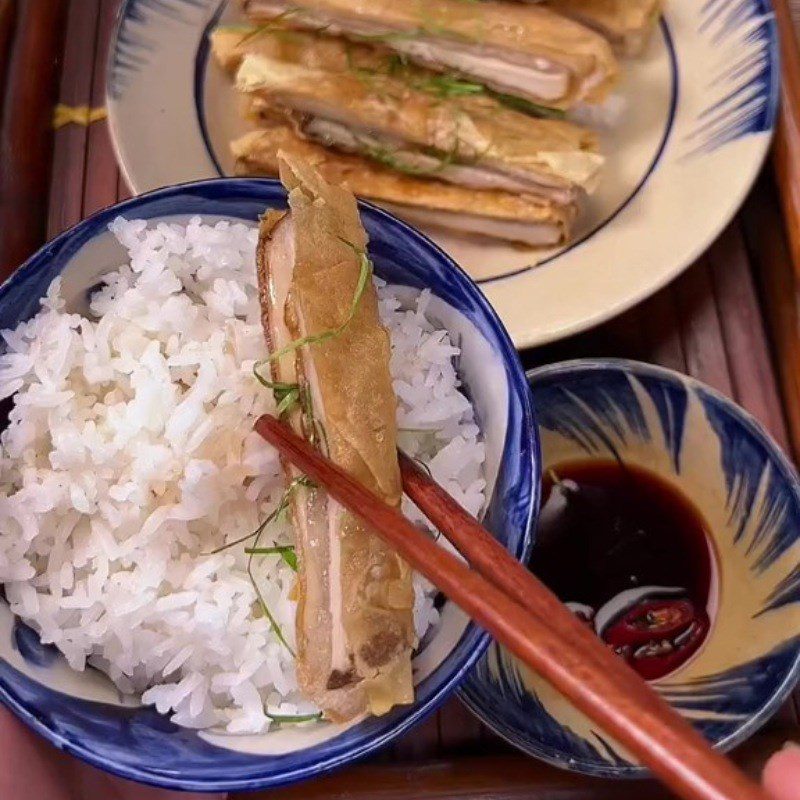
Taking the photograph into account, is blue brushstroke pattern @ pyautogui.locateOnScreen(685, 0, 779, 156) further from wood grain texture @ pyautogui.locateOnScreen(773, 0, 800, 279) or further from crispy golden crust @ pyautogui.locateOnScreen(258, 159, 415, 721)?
crispy golden crust @ pyautogui.locateOnScreen(258, 159, 415, 721)

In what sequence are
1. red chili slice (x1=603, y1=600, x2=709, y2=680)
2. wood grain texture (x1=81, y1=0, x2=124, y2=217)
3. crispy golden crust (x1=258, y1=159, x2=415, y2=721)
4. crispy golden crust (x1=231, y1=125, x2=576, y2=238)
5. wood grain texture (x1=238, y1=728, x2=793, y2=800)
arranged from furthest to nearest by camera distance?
wood grain texture (x1=81, y1=0, x2=124, y2=217) < crispy golden crust (x1=231, y1=125, x2=576, y2=238) < red chili slice (x1=603, y1=600, x2=709, y2=680) < wood grain texture (x1=238, y1=728, x2=793, y2=800) < crispy golden crust (x1=258, y1=159, x2=415, y2=721)

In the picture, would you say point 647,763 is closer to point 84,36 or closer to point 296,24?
point 296,24

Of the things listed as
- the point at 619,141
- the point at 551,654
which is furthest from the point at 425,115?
the point at 551,654

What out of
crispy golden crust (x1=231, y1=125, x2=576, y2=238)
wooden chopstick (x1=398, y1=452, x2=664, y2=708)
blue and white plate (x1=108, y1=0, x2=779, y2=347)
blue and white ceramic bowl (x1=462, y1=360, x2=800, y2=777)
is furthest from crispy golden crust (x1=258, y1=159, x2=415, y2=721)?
crispy golden crust (x1=231, y1=125, x2=576, y2=238)

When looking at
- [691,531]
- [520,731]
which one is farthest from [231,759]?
[691,531]

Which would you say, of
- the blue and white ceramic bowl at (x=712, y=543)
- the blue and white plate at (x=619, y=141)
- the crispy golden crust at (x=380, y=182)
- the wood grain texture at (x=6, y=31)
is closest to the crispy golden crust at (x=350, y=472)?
the blue and white ceramic bowl at (x=712, y=543)

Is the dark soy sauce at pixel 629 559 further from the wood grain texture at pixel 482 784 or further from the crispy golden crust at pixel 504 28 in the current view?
the crispy golden crust at pixel 504 28

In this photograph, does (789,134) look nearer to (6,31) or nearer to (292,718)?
(292,718)
